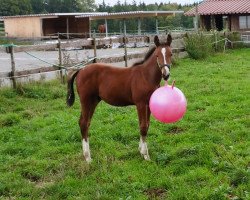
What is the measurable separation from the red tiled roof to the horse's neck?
24.9m

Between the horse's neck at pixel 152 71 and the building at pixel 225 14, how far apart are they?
23201 millimetres

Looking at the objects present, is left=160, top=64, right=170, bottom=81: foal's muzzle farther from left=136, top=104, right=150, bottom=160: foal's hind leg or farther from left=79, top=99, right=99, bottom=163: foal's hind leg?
left=79, top=99, right=99, bottom=163: foal's hind leg

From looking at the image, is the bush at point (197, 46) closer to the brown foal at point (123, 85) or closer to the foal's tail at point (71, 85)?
the foal's tail at point (71, 85)

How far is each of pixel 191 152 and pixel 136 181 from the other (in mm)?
1227

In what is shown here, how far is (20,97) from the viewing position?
11320 mm

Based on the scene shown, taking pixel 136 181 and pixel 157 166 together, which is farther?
pixel 157 166

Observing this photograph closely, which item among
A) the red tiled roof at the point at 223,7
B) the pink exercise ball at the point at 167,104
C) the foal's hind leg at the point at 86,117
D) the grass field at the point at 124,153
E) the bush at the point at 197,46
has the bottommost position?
the grass field at the point at 124,153

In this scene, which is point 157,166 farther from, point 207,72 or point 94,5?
point 94,5

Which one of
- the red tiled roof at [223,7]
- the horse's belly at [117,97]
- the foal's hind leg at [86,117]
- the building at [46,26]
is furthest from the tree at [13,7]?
the horse's belly at [117,97]

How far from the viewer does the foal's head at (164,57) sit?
5.99 meters

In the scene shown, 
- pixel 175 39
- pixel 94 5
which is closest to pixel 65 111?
pixel 175 39

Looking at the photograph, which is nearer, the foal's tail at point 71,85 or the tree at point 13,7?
the foal's tail at point 71,85

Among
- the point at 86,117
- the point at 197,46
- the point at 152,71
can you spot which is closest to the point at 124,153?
the point at 86,117

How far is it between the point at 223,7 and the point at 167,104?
27.8 m
